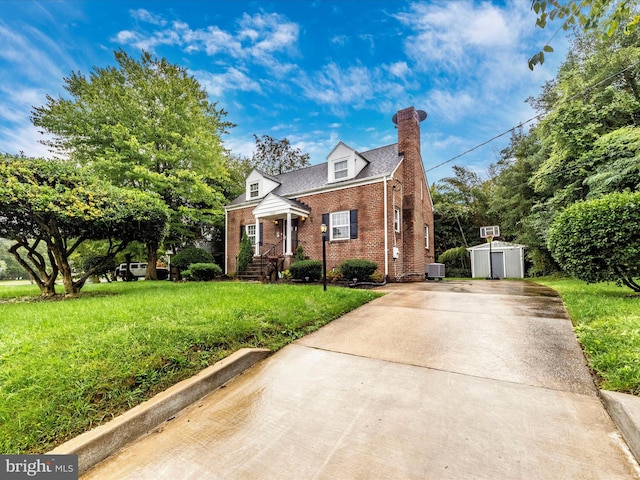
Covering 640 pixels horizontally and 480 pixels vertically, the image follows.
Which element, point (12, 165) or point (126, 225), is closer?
point (12, 165)

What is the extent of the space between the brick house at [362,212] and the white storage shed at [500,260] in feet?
18.0

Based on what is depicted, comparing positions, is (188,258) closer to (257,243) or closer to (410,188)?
(257,243)

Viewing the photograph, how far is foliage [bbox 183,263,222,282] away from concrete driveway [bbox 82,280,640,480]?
1008cm

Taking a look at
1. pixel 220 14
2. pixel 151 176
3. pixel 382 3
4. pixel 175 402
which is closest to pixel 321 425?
pixel 175 402

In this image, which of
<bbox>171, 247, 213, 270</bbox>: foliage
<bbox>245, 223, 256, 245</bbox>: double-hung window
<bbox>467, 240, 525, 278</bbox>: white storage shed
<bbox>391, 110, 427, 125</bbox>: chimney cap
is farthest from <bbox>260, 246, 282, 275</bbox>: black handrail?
<bbox>467, 240, 525, 278</bbox>: white storage shed

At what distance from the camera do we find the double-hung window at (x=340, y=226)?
40.0ft

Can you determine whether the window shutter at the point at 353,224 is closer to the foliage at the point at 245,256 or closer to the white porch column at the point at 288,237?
the white porch column at the point at 288,237

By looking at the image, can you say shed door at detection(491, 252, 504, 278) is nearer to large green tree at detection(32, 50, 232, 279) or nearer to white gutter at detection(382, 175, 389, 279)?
white gutter at detection(382, 175, 389, 279)

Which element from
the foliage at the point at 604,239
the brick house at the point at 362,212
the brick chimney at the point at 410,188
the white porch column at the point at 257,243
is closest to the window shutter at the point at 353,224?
the brick house at the point at 362,212

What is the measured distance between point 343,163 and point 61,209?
10091mm

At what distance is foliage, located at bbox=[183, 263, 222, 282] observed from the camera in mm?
12352

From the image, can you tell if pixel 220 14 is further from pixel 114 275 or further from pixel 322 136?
pixel 114 275

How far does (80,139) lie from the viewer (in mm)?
12938

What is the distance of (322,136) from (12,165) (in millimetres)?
15527
